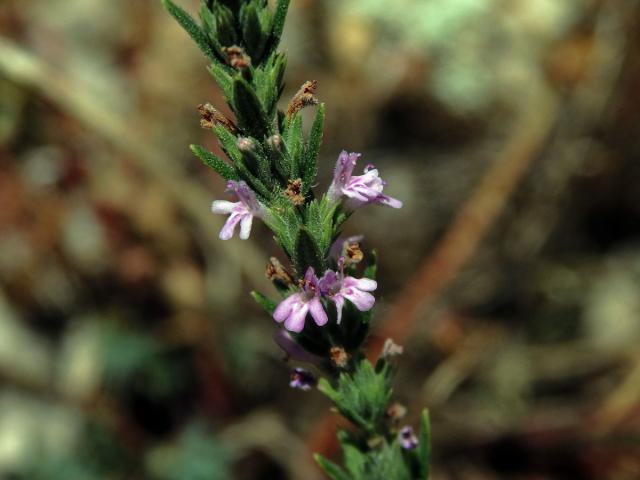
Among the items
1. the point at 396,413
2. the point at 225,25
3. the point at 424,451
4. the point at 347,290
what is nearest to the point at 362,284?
the point at 347,290

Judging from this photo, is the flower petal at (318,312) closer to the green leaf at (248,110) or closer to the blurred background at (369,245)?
the green leaf at (248,110)

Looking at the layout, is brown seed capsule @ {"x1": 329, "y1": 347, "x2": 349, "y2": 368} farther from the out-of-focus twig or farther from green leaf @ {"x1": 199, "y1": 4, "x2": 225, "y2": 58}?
the out-of-focus twig

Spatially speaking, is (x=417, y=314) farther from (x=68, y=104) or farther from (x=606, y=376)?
(x=68, y=104)

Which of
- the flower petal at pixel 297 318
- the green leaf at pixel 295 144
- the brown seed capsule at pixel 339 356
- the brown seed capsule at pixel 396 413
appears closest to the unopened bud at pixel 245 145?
the green leaf at pixel 295 144

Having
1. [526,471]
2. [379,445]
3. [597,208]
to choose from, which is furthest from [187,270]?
[379,445]

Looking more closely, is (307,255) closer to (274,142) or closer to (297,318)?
(297,318)

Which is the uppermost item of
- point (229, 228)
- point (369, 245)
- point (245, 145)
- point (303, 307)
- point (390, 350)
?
point (369, 245)
